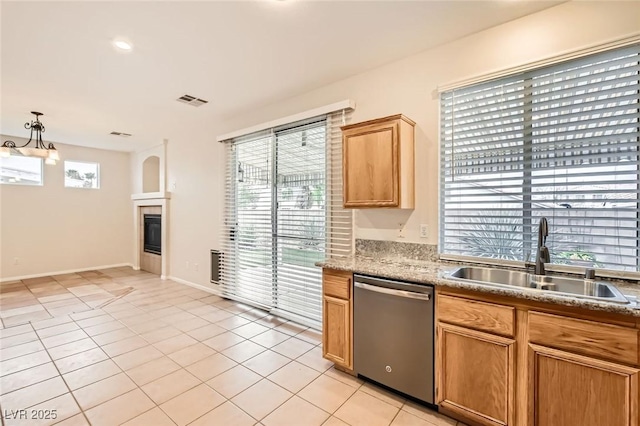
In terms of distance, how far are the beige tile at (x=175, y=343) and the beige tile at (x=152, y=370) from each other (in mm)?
188

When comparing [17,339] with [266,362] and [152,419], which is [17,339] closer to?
[152,419]

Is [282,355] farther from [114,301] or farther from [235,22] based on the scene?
[114,301]

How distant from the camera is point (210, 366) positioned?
2.63m

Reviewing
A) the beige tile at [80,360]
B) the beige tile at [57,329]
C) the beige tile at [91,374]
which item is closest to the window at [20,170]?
the beige tile at [57,329]

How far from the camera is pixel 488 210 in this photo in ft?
7.76

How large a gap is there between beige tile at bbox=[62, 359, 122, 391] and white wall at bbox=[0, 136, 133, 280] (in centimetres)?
496

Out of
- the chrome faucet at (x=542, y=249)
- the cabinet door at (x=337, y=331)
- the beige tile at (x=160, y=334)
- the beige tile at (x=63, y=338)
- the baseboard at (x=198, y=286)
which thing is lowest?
the beige tile at (x=63, y=338)

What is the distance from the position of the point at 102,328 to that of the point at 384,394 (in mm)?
3253

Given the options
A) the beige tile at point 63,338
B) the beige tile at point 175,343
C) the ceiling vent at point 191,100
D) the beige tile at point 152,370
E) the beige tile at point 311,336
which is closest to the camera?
the beige tile at point 152,370

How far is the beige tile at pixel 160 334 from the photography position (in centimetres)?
316

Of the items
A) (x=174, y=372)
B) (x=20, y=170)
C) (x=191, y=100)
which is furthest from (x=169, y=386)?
(x=20, y=170)

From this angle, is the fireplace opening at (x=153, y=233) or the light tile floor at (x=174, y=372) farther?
the fireplace opening at (x=153, y=233)

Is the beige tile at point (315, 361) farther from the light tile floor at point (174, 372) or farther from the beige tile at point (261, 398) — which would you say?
the beige tile at point (261, 398)

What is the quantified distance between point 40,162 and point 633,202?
28.6 feet
